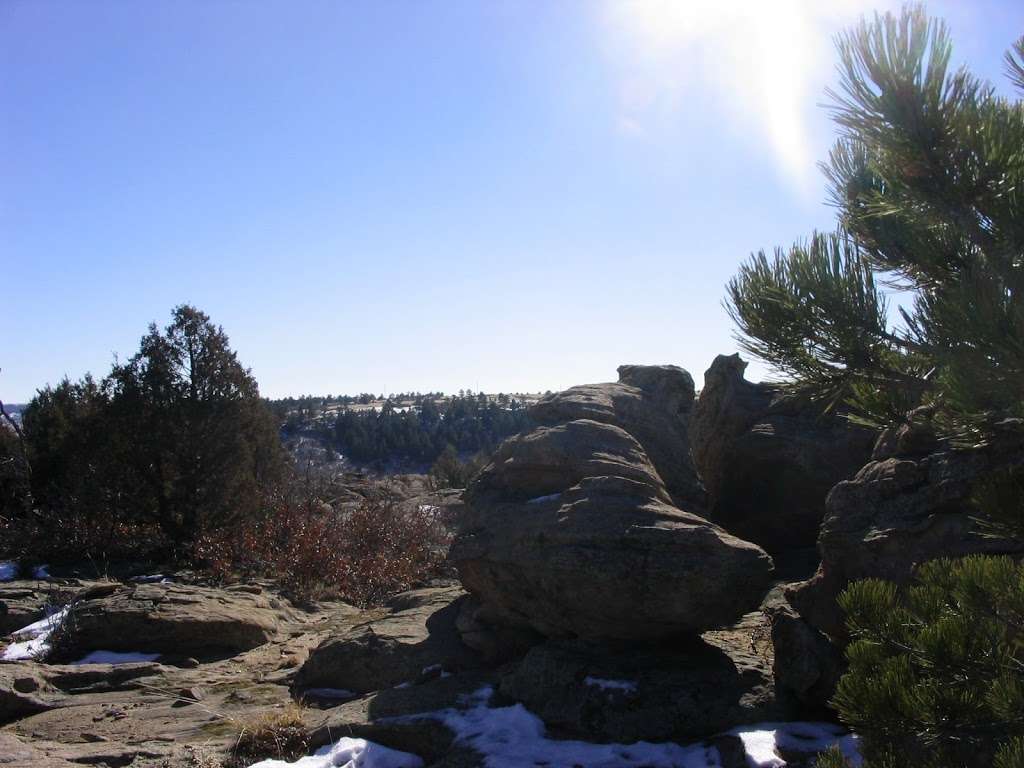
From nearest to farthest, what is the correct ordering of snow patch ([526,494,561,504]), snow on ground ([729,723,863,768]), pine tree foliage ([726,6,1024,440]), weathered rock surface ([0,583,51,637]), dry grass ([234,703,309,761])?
pine tree foliage ([726,6,1024,440]), snow on ground ([729,723,863,768]), dry grass ([234,703,309,761]), snow patch ([526,494,561,504]), weathered rock surface ([0,583,51,637])

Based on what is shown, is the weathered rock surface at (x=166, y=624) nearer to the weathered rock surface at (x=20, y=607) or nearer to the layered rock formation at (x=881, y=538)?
the weathered rock surface at (x=20, y=607)

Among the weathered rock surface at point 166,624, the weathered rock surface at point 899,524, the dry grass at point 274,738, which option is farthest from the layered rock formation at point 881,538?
the weathered rock surface at point 166,624

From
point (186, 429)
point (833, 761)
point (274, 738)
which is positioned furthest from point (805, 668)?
point (186, 429)

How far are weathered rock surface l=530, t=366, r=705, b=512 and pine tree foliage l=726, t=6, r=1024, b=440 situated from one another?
11.2 feet

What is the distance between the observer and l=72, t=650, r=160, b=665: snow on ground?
755cm

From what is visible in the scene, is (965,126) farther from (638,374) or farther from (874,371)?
(638,374)

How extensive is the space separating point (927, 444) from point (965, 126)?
9.57 feet

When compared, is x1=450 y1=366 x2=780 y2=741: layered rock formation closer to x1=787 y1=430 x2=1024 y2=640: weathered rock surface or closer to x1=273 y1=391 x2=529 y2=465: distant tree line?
x1=787 y1=430 x2=1024 y2=640: weathered rock surface

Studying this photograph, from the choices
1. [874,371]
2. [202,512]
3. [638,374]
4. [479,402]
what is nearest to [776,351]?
[874,371]

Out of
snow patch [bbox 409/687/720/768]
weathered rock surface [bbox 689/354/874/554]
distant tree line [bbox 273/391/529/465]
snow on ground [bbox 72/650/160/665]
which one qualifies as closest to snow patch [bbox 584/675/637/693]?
snow patch [bbox 409/687/720/768]

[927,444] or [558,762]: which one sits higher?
[927,444]

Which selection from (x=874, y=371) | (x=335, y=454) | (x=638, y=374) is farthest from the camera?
(x=335, y=454)

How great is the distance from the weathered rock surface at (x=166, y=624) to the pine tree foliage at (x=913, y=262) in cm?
625

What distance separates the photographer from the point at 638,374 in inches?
325
